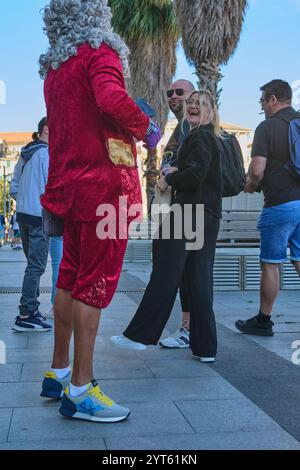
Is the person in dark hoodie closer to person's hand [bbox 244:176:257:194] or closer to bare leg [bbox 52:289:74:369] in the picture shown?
person's hand [bbox 244:176:257:194]

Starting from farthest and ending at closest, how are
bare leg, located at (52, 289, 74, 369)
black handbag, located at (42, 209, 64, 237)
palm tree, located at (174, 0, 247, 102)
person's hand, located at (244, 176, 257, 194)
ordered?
palm tree, located at (174, 0, 247, 102)
person's hand, located at (244, 176, 257, 194)
black handbag, located at (42, 209, 64, 237)
bare leg, located at (52, 289, 74, 369)

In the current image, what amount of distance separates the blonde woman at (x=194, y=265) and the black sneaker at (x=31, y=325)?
3.76 feet

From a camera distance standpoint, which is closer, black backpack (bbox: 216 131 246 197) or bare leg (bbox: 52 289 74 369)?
bare leg (bbox: 52 289 74 369)

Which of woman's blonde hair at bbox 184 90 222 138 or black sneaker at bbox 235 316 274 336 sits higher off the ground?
woman's blonde hair at bbox 184 90 222 138

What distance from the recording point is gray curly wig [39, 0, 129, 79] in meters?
3.08

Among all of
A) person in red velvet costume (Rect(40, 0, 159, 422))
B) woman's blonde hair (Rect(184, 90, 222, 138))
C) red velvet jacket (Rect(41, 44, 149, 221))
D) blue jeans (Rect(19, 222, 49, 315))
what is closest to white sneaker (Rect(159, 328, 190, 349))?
blue jeans (Rect(19, 222, 49, 315))

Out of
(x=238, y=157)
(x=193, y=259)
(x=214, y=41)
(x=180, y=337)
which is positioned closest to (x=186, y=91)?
(x=238, y=157)

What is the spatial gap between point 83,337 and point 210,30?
40.2ft

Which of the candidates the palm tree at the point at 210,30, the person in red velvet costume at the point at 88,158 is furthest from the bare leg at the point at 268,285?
the palm tree at the point at 210,30

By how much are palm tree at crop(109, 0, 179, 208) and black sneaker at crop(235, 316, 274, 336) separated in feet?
47.9

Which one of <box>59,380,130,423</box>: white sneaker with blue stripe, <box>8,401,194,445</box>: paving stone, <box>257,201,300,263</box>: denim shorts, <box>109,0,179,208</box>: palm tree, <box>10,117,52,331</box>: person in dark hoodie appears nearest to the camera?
<box>8,401,194,445</box>: paving stone

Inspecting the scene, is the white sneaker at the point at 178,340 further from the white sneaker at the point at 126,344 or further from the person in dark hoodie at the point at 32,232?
the person in dark hoodie at the point at 32,232

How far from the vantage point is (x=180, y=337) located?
482 centimetres

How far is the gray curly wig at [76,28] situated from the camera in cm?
308
